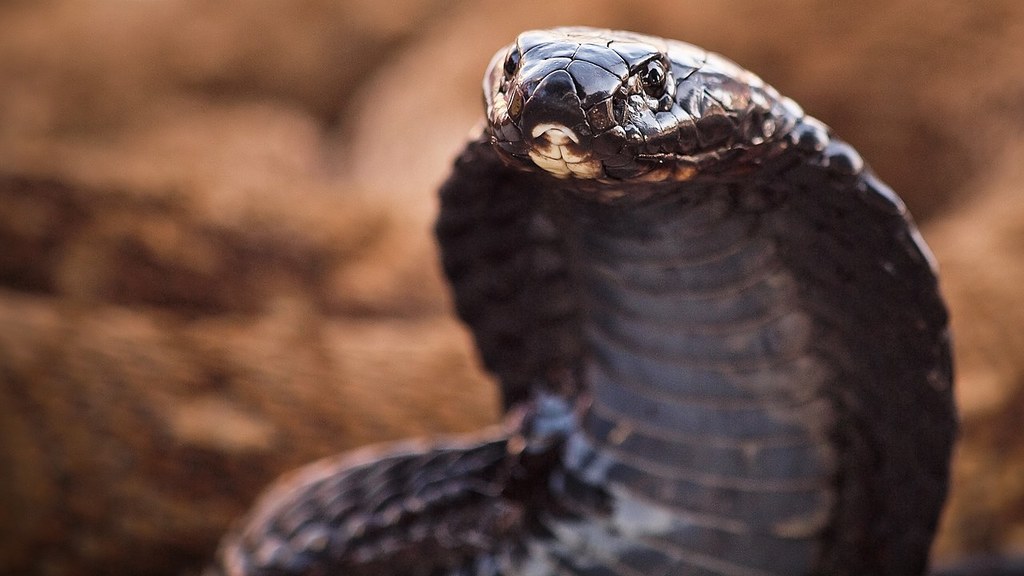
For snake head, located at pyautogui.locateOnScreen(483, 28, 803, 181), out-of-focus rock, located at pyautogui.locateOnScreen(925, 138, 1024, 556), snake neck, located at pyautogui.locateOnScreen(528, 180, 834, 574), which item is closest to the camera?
snake head, located at pyautogui.locateOnScreen(483, 28, 803, 181)

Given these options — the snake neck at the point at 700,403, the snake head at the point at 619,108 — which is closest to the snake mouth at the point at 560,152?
the snake head at the point at 619,108

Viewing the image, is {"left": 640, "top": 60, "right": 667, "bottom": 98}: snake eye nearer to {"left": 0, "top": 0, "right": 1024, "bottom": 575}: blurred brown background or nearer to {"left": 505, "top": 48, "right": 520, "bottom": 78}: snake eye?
{"left": 505, "top": 48, "right": 520, "bottom": 78}: snake eye

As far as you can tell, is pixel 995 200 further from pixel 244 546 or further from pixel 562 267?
pixel 244 546

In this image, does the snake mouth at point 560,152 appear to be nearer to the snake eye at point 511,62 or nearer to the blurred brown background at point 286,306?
the snake eye at point 511,62

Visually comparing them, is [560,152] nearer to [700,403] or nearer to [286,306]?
[700,403]

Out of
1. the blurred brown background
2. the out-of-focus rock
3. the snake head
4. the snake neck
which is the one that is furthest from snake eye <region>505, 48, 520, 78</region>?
the out-of-focus rock

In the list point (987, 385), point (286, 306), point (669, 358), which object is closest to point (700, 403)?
point (669, 358)

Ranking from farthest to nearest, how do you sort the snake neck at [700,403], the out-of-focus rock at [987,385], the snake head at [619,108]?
the out-of-focus rock at [987,385] < the snake neck at [700,403] < the snake head at [619,108]
